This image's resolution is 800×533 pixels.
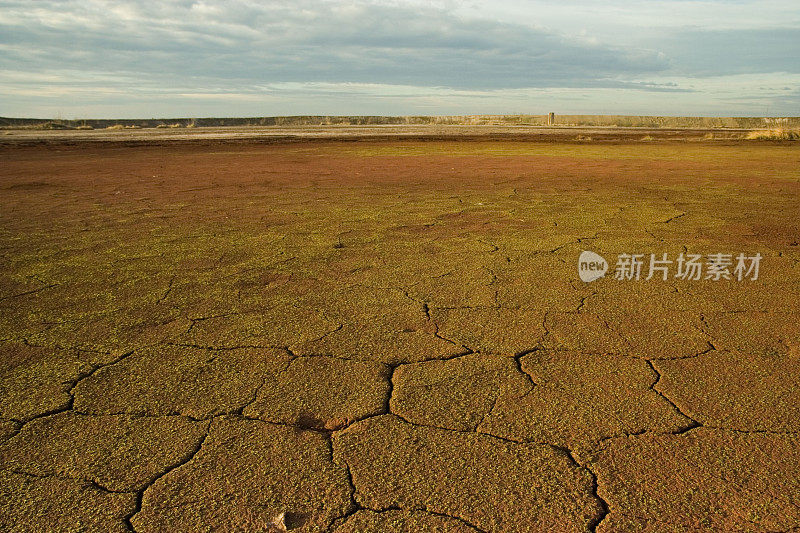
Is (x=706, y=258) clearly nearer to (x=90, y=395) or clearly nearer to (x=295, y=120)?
(x=90, y=395)

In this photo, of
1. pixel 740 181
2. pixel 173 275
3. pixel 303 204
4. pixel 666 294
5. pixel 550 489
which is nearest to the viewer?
pixel 550 489

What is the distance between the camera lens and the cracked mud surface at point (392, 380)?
137cm

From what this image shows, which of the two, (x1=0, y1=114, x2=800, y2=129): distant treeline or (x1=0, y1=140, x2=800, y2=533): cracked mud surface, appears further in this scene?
(x1=0, y1=114, x2=800, y2=129): distant treeline

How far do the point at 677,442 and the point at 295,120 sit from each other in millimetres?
54781

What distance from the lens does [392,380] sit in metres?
1.98

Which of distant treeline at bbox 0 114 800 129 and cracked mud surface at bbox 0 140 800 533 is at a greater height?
distant treeline at bbox 0 114 800 129

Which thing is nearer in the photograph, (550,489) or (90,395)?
(550,489)

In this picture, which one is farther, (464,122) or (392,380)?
(464,122)

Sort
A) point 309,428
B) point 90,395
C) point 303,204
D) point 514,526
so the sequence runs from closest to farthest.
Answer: point 514,526, point 309,428, point 90,395, point 303,204

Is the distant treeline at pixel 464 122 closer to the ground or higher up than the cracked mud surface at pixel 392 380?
higher up

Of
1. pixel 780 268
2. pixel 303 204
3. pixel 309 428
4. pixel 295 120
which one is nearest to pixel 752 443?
pixel 309 428

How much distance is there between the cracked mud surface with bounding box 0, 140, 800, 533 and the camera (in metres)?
1.37

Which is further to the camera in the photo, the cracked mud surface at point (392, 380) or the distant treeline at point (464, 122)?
the distant treeline at point (464, 122)

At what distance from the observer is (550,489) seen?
1.40 meters
